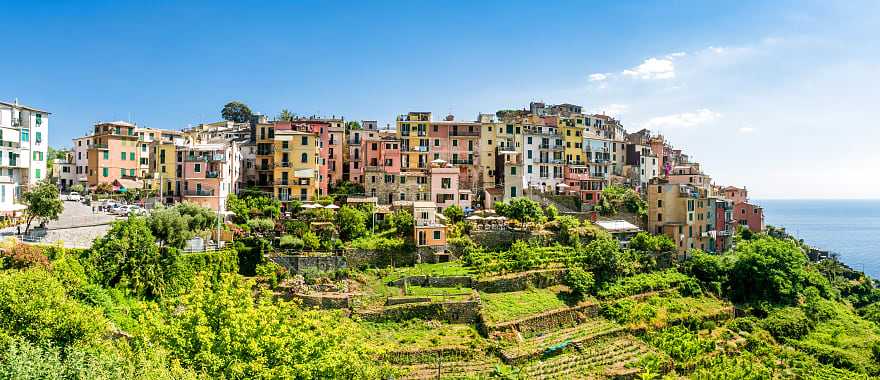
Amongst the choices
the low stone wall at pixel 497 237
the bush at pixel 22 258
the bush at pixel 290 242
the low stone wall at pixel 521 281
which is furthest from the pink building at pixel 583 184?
the bush at pixel 22 258

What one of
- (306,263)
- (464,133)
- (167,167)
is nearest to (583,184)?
(464,133)

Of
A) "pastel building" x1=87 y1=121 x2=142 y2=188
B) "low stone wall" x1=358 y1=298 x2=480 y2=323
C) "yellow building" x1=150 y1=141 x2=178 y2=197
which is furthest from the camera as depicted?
"pastel building" x1=87 y1=121 x2=142 y2=188

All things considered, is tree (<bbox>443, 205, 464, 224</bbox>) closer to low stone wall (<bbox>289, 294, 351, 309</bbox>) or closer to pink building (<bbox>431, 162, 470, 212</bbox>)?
pink building (<bbox>431, 162, 470, 212</bbox>)

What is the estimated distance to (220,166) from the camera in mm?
49281

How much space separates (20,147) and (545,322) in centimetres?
3958

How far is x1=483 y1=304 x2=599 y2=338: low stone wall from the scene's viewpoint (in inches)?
1388

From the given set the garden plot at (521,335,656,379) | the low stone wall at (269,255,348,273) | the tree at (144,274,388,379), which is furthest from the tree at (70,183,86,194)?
the garden plot at (521,335,656,379)

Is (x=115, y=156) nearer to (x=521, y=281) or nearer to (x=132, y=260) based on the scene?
(x=132, y=260)

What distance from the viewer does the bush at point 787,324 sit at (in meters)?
41.8

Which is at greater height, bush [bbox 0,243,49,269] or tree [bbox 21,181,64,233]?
tree [bbox 21,181,64,233]

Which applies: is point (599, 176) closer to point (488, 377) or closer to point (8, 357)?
point (488, 377)

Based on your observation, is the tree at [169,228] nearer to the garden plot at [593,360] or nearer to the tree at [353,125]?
the garden plot at [593,360]

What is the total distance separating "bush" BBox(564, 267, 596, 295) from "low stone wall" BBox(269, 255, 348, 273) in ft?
51.4

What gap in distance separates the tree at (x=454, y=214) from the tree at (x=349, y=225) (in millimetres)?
7796
